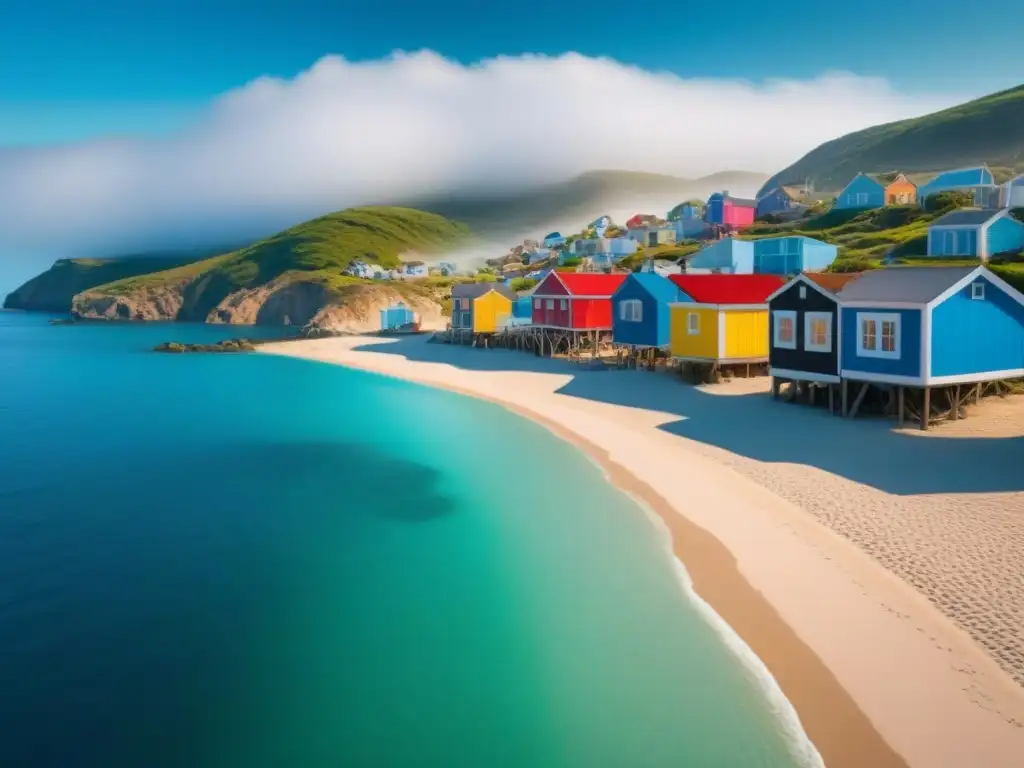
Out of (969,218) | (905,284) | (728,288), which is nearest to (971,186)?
(969,218)

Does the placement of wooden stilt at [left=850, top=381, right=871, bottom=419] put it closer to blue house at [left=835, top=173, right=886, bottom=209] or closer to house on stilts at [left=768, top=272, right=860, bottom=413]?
house on stilts at [left=768, top=272, right=860, bottom=413]

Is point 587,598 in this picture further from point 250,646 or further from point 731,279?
point 731,279


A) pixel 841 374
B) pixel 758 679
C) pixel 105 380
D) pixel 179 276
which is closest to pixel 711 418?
pixel 841 374

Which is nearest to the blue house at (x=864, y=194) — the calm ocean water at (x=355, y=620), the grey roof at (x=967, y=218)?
the grey roof at (x=967, y=218)

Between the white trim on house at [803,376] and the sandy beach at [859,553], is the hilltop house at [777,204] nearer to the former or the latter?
the white trim on house at [803,376]

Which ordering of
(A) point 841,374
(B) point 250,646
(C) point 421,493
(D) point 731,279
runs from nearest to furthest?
(B) point 250,646 → (C) point 421,493 → (A) point 841,374 → (D) point 731,279

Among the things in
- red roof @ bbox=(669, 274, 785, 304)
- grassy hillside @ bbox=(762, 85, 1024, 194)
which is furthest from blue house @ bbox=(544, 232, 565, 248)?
red roof @ bbox=(669, 274, 785, 304)

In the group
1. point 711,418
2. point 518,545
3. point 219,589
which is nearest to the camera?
point 219,589

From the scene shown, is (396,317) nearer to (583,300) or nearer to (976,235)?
(583,300)
